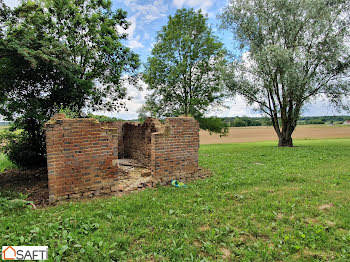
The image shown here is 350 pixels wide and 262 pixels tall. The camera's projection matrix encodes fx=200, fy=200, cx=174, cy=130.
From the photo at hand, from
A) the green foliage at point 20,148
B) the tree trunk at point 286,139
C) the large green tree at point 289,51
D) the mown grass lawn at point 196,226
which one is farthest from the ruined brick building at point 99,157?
the tree trunk at point 286,139

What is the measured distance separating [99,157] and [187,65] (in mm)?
15439

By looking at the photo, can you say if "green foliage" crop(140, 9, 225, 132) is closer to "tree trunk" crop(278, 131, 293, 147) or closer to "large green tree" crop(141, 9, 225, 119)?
"large green tree" crop(141, 9, 225, 119)

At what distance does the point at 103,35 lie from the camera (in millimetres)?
10805

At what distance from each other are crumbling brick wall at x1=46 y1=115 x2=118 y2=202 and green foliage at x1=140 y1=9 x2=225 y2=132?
13433 mm

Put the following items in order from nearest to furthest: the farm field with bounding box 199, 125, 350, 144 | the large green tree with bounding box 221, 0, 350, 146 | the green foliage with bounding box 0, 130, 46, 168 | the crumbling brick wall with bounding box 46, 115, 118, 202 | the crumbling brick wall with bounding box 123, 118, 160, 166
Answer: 1. the crumbling brick wall with bounding box 46, 115, 118, 202
2. the green foliage with bounding box 0, 130, 46, 168
3. the crumbling brick wall with bounding box 123, 118, 160, 166
4. the large green tree with bounding box 221, 0, 350, 146
5. the farm field with bounding box 199, 125, 350, 144

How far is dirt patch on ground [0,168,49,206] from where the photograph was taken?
502 cm

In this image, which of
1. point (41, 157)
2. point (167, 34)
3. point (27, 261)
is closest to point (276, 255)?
point (27, 261)

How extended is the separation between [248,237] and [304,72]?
1330 centimetres

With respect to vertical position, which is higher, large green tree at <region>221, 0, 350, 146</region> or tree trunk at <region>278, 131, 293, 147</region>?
large green tree at <region>221, 0, 350, 146</region>

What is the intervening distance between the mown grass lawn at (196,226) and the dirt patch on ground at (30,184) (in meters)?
1.02

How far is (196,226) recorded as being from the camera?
3.46 meters
